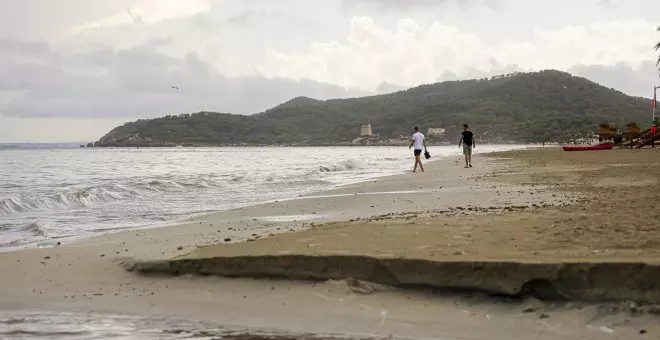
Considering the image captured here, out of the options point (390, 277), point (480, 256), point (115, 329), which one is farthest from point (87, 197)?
point (480, 256)

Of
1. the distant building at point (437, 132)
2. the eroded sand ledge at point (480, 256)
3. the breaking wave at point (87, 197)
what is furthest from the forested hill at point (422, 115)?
the eroded sand ledge at point (480, 256)

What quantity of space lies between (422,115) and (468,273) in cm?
15459

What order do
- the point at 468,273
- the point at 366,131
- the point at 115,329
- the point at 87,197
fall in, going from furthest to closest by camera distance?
the point at 366,131, the point at 87,197, the point at 468,273, the point at 115,329

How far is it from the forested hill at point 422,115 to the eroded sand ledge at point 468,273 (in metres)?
114

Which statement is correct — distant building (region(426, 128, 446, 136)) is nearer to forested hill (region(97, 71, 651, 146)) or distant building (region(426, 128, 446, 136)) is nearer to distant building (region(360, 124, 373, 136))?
forested hill (region(97, 71, 651, 146))

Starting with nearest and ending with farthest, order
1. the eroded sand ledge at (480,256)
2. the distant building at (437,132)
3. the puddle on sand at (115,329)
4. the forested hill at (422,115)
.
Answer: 1. the puddle on sand at (115,329)
2. the eroded sand ledge at (480,256)
3. the forested hill at (422,115)
4. the distant building at (437,132)

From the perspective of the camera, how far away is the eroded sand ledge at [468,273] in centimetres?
447

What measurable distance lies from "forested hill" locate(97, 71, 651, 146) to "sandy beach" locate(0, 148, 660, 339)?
367 feet

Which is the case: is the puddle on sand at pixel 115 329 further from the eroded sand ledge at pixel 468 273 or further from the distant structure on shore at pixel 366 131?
the distant structure on shore at pixel 366 131

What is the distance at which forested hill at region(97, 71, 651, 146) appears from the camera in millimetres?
131875

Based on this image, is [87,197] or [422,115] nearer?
[87,197]

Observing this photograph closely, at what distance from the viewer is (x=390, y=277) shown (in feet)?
17.2

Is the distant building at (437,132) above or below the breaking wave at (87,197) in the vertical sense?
above

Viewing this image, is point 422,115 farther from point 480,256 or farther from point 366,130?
point 480,256
